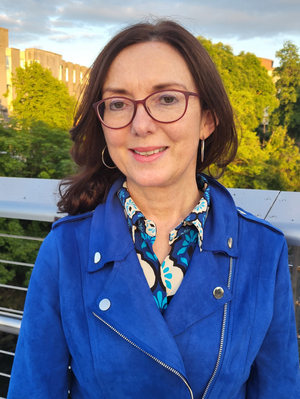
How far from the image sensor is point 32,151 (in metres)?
25.8

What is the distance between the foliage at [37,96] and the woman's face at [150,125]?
100ft

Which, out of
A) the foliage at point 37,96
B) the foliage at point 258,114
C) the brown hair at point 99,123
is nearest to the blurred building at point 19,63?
the foliage at point 37,96

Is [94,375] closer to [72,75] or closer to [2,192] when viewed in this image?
[2,192]

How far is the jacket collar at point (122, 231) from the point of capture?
5.54 ft

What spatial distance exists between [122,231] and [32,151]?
25.1 metres

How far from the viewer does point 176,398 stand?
160cm

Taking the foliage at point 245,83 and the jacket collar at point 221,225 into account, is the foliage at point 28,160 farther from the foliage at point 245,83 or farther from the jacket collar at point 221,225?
the jacket collar at point 221,225

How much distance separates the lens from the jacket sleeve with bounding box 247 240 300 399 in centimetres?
169

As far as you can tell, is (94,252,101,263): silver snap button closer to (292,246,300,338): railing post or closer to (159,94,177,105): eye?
Result: (159,94,177,105): eye

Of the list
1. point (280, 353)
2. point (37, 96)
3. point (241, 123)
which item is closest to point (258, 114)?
point (241, 123)

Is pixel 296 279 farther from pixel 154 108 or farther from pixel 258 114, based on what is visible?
pixel 258 114

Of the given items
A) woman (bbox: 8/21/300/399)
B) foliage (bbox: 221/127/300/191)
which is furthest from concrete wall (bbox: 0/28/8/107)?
woman (bbox: 8/21/300/399)

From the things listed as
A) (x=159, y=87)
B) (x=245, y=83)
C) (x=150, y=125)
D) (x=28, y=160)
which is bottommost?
(x=28, y=160)

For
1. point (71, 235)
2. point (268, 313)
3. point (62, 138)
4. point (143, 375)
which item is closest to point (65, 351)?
point (143, 375)
